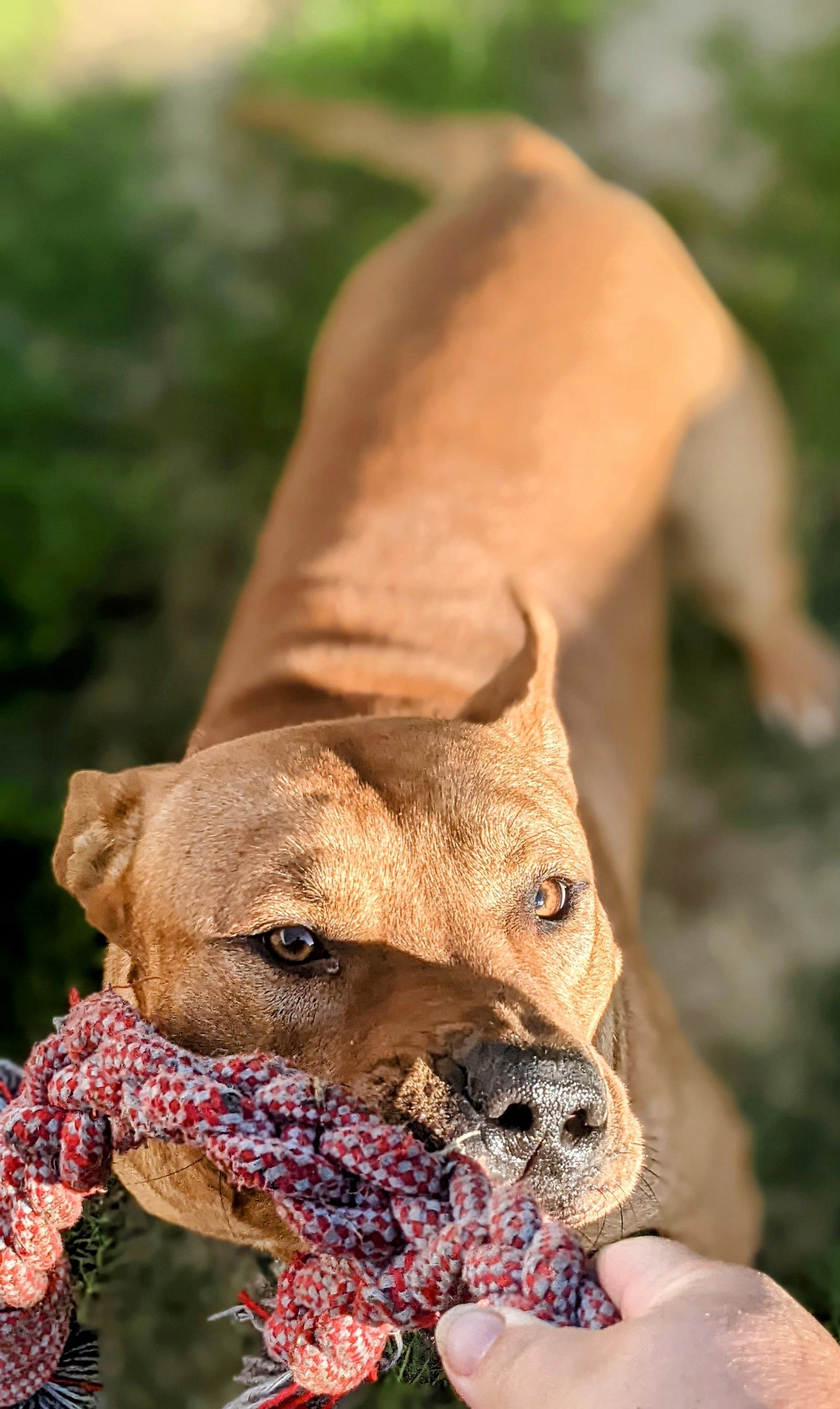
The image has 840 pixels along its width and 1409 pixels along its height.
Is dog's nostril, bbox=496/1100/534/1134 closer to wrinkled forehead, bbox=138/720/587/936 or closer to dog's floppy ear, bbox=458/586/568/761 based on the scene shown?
wrinkled forehead, bbox=138/720/587/936

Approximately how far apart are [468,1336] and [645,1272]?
194 millimetres

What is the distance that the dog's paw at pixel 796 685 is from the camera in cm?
439

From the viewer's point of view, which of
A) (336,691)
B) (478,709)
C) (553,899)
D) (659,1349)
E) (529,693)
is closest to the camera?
(659,1349)

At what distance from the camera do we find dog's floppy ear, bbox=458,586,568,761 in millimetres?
2266

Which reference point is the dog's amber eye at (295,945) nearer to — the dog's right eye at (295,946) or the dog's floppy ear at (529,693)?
the dog's right eye at (295,946)

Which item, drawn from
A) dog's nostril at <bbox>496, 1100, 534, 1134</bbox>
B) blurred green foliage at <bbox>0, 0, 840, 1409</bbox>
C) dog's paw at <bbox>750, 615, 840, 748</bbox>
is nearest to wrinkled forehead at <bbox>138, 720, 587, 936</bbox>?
dog's nostril at <bbox>496, 1100, 534, 1134</bbox>

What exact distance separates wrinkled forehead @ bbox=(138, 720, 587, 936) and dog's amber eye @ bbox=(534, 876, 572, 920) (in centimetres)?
4

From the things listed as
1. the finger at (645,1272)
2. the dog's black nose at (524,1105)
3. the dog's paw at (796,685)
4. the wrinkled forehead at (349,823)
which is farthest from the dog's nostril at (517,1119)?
the dog's paw at (796,685)

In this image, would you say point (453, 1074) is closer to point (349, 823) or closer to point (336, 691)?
point (349, 823)

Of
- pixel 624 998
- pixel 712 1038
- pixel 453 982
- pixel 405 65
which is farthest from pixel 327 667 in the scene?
pixel 405 65

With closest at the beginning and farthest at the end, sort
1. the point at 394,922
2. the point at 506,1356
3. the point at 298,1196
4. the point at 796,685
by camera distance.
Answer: the point at 506,1356
the point at 298,1196
the point at 394,922
the point at 796,685

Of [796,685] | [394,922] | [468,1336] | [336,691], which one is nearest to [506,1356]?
[468,1336]

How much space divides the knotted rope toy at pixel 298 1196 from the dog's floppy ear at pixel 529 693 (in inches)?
33.5

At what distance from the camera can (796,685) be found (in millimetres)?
4406
